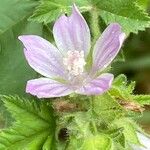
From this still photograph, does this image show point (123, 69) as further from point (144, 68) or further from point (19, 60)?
point (19, 60)

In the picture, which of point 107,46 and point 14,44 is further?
point 14,44

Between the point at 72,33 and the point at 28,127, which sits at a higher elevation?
the point at 72,33

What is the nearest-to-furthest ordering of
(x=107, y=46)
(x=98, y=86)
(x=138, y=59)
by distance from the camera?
(x=98, y=86), (x=107, y=46), (x=138, y=59)

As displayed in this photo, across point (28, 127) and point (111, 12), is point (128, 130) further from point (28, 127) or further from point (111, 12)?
point (111, 12)

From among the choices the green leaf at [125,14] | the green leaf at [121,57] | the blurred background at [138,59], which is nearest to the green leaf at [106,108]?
the green leaf at [125,14]

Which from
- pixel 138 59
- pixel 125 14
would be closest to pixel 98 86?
pixel 125 14

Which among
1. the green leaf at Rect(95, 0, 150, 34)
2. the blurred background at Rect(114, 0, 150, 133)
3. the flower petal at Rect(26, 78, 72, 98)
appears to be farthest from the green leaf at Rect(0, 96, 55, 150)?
the blurred background at Rect(114, 0, 150, 133)
